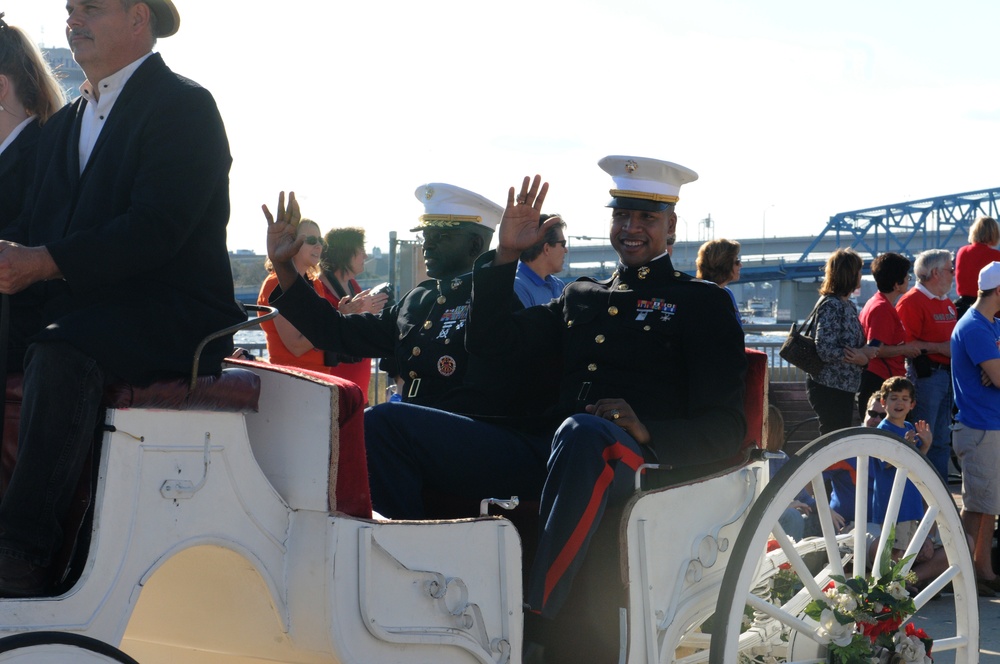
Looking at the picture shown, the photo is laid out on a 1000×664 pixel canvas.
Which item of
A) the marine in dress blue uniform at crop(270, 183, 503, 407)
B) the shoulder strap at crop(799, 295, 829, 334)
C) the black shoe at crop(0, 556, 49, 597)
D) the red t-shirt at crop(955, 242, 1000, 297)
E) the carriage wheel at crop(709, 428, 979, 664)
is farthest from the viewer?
the red t-shirt at crop(955, 242, 1000, 297)

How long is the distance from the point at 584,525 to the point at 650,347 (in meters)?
0.84

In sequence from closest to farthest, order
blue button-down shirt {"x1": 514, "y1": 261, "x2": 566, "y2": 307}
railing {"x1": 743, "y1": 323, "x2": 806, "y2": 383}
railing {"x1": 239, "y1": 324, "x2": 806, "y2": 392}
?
blue button-down shirt {"x1": 514, "y1": 261, "x2": 566, "y2": 307} → railing {"x1": 239, "y1": 324, "x2": 806, "y2": 392} → railing {"x1": 743, "y1": 323, "x2": 806, "y2": 383}

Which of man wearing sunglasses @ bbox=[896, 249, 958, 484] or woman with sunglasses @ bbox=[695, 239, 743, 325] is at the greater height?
woman with sunglasses @ bbox=[695, 239, 743, 325]

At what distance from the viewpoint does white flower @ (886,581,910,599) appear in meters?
3.85

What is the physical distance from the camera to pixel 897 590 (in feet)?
12.7

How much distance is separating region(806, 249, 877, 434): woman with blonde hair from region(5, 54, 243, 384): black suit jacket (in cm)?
506

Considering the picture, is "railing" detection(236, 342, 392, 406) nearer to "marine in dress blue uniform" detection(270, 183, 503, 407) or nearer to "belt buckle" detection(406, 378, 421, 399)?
"marine in dress blue uniform" detection(270, 183, 503, 407)

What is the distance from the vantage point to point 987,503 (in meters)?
6.43

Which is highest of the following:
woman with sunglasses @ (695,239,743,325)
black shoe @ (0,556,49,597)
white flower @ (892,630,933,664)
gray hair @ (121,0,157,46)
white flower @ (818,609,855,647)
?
gray hair @ (121,0,157,46)

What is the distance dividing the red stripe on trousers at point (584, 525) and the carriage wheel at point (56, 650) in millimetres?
1191

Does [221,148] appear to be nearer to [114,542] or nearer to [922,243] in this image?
[114,542]

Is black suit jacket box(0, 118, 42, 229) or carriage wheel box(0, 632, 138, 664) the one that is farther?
black suit jacket box(0, 118, 42, 229)

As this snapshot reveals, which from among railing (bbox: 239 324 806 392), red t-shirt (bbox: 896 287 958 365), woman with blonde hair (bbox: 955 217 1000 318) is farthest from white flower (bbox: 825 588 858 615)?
railing (bbox: 239 324 806 392)

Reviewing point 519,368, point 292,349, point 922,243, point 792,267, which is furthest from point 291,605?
point 922,243
